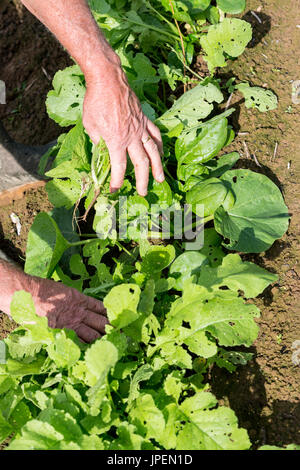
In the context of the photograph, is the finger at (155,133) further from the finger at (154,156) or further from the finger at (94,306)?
the finger at (94,306)

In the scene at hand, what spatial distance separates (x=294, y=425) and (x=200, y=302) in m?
0.67

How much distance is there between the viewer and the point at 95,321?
1.92m

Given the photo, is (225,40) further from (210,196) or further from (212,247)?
(212,247)

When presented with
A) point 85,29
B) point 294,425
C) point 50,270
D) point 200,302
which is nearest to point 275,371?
point 294,425

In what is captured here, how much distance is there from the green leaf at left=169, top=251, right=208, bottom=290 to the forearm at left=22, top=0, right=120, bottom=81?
0.85m

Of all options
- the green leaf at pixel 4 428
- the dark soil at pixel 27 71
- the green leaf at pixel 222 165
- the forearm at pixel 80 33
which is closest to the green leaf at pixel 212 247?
the green leaf at pixel 222 165

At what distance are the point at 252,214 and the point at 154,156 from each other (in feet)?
1.75

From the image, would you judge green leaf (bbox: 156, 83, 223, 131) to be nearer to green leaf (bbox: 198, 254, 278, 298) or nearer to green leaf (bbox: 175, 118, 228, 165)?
green leaf (bbox: 175, 118, 228, 165)

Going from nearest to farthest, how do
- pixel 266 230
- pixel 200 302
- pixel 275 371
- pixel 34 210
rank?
pixel 200 302, pixel 275 371, pixel 266 230, pixel 34 210

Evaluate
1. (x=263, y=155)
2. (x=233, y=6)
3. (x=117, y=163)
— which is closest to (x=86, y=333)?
(x=117, y=163)

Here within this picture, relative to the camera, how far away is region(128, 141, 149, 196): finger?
209 centimetres

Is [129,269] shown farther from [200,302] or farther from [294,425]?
[294,425]

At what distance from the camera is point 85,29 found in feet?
6.39

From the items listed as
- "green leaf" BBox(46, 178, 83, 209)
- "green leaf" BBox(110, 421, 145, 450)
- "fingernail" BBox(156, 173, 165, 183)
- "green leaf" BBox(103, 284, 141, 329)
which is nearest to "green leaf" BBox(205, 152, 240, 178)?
"fingernail" BBox(156, 173, 165, 183)
